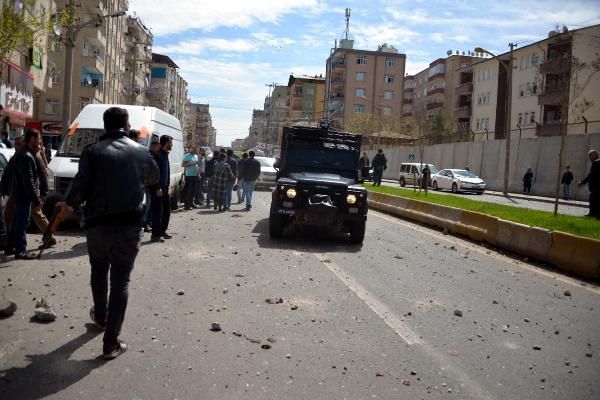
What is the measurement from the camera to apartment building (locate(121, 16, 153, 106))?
74.4 m

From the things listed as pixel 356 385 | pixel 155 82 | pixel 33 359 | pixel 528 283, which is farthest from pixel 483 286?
pixel 155 82

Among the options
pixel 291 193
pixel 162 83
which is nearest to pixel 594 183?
pixel 291 193

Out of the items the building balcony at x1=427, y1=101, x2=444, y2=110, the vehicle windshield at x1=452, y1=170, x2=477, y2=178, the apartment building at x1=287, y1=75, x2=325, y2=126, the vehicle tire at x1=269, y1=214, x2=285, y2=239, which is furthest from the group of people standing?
the apartment building at x1=287, y1=75, x2=325, y2=126

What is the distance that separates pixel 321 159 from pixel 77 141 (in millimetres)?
5465

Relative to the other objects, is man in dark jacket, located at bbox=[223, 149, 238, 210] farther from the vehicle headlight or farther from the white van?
the vehicle headlight

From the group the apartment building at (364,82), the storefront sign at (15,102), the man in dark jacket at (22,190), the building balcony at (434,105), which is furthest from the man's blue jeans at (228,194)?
the apartment building at (364,82)

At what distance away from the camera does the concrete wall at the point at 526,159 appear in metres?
33.6

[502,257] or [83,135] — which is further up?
[83,135]

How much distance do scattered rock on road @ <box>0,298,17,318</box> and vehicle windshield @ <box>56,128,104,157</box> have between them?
739 centimetres

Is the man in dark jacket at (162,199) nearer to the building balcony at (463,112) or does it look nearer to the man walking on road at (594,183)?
the man walking on road at (594,183)

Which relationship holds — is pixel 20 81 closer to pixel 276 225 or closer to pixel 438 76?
pixel 276 225

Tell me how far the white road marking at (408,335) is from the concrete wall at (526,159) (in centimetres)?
2925

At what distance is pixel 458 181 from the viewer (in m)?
37.3

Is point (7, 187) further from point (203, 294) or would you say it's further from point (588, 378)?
point (588, 378)
